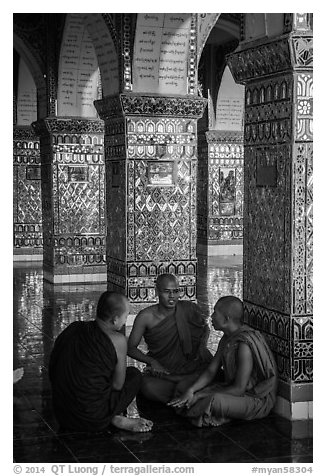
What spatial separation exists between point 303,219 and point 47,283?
6.26m

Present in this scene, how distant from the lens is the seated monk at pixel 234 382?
4.34 m

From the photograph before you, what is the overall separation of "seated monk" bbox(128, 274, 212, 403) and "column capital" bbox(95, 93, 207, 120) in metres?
2.71

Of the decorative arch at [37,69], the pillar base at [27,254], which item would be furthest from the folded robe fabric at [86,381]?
the pillar base at [27,254]

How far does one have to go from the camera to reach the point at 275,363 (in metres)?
4.57

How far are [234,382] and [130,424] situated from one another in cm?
61

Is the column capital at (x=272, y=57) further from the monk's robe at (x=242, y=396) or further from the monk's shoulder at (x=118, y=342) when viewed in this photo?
the monk's shoulder at (x=118, y=342)

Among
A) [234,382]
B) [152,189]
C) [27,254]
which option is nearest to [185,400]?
[234,382]

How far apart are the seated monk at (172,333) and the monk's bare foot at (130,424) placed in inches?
27.9

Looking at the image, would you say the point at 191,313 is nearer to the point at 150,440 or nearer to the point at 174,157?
the point at 150,440

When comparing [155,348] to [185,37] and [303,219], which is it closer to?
[303,219]

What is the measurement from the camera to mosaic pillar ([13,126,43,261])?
1328cm

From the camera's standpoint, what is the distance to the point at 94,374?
4.23 m

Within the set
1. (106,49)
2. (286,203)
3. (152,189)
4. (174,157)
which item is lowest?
(286,203)

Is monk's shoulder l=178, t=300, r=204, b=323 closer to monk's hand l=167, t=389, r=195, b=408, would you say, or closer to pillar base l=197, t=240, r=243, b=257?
monk's hand l=167, t=389, r=195, b=408
